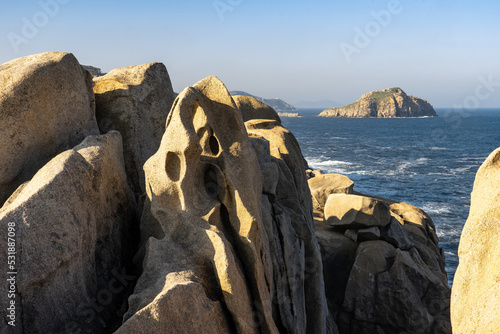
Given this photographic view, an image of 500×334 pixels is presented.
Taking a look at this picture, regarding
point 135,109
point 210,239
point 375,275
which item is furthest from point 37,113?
point 375,275

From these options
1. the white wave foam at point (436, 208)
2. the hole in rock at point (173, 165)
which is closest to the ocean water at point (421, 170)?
the white wave foam at point (436, 208)

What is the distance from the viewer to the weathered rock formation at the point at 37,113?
8656mm

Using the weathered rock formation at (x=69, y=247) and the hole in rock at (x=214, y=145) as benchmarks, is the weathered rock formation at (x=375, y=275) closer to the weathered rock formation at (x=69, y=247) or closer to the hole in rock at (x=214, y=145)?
the hole in rock at (x=214, y=145)

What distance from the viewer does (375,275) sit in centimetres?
1644

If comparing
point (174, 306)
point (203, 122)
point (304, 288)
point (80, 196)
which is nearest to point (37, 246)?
point (80, 196)

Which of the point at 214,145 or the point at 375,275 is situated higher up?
the point at 214,145

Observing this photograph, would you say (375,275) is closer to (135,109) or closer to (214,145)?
(214,145)

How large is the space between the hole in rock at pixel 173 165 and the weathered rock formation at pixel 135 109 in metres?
2.98

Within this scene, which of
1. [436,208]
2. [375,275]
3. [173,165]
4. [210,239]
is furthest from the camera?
[436,208]

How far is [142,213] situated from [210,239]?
207cm

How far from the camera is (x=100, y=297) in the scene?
7516 millimetres

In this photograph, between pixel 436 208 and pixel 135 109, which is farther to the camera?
pixel 436 208

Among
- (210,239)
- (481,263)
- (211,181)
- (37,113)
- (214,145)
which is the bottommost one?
(210,239)

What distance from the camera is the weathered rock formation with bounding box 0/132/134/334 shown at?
639cm
